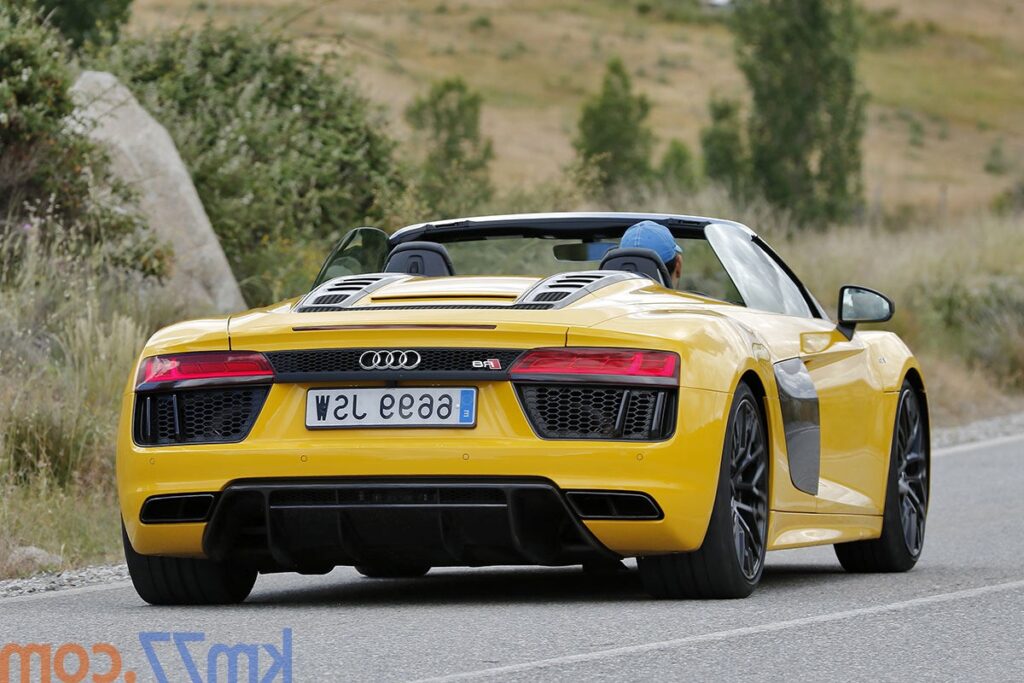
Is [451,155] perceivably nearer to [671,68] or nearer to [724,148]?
[724,148]

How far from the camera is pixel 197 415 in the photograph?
22.7 ft

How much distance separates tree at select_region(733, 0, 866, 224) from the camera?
42156 mm

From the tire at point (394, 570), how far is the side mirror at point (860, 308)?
197 centimetres

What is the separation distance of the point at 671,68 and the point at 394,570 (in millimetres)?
112563

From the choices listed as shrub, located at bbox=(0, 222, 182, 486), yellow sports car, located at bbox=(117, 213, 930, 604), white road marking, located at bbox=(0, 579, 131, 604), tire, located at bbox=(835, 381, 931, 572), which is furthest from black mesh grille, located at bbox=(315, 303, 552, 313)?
shrub, located at bbox=(0, 222, 182, 486)

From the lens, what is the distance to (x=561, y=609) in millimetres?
7051

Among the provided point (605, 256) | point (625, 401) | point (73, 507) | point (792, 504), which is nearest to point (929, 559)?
point (792, 504)

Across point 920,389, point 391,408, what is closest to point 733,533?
point 391,408

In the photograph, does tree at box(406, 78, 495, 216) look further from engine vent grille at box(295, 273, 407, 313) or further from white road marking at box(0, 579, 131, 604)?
engine vent grille at box(295, 273, 407, 313)

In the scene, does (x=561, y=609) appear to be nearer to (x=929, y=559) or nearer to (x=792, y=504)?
(x=792, y=504)

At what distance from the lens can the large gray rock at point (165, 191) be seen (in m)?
16.1

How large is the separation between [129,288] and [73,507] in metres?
4.76

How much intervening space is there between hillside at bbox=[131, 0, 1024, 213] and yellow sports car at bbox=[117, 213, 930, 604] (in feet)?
248

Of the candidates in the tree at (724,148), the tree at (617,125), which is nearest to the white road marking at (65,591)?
the tree at (724,148)
